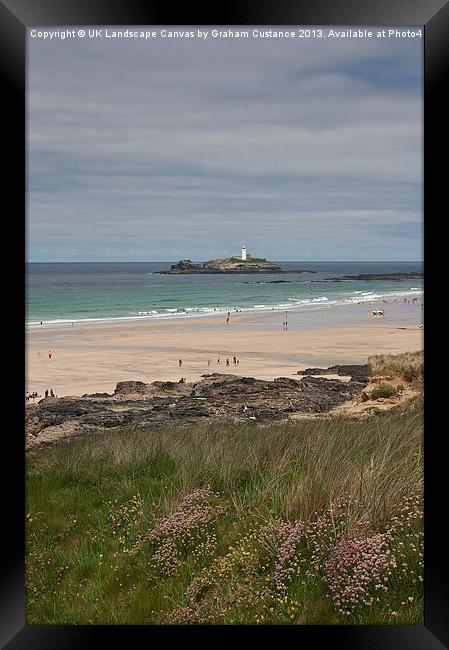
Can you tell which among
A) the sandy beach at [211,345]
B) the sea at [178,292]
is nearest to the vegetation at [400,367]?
the sea at [178,292]

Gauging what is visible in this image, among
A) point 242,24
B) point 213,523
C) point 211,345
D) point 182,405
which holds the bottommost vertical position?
point 213,523

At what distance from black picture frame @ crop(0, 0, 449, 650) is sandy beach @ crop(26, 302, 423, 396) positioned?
493cm

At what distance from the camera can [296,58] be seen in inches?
148

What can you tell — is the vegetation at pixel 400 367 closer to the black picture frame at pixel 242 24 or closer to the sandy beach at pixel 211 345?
the sandy beach at pixel 211 345

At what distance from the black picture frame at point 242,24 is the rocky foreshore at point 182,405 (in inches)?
62.1

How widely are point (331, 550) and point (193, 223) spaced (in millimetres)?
3662

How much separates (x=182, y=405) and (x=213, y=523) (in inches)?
123

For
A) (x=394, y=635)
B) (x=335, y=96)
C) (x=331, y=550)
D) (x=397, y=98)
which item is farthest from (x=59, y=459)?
(x=397, y=98)

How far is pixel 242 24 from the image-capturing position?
2.48m

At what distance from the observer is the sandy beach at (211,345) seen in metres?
9.20

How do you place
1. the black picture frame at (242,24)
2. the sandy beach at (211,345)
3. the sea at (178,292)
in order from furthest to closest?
1. the sandy beach at (211,345)
2. the sea at (178,292)
3. the black picture frame at (242,24)

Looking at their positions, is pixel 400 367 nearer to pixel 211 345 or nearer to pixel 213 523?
pixel 213 523

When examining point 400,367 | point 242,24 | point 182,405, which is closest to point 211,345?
point 182,405
